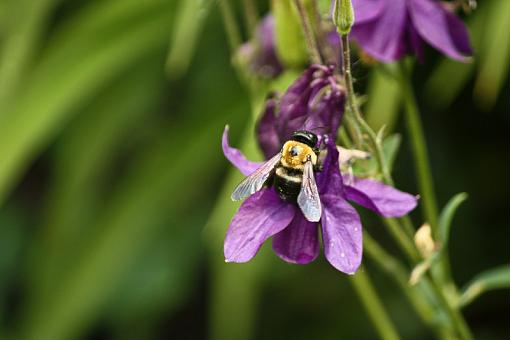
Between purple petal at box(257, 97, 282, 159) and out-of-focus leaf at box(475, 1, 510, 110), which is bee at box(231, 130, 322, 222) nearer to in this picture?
purple petal at box(257, 97, 282, 159)

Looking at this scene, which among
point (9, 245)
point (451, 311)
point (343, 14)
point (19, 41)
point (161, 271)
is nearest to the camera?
point (343, 14)

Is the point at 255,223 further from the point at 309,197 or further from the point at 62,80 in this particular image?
the point at 62,80

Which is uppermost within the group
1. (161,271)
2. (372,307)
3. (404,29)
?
(404,29)

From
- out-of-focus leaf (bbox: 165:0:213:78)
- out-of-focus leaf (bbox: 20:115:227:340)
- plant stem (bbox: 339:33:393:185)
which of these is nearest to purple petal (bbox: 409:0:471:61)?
plant stem (bbox: 339:33:393:185)

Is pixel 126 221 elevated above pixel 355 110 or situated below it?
below

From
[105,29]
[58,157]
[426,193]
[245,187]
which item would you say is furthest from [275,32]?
[58,157]

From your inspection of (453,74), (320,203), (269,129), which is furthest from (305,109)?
(453,74)
